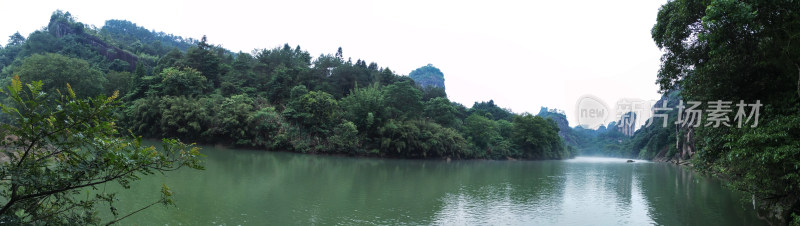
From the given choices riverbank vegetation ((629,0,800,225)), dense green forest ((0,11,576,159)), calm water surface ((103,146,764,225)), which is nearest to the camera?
riverbank vegetation ((629,0,800,225))

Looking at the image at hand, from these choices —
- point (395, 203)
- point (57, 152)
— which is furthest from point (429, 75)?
point (57, 152)

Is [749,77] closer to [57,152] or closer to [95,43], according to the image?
[57,152]

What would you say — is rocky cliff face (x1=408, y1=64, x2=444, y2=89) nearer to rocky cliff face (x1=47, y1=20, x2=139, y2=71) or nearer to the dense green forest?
the dense green forest

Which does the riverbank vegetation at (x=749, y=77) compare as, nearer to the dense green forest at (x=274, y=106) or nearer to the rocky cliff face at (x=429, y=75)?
the dense green forest at (x=274, y=106)

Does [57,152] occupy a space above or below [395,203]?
above

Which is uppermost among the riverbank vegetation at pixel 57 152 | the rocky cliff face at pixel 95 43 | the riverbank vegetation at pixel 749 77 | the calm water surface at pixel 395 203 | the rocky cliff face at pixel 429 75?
the rocky cliff face at pixel 429 75

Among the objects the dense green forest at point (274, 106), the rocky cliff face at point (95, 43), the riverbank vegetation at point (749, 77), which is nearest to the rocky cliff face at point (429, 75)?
the dense green forest at point (274, 106)

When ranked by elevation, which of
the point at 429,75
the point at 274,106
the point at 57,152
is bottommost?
the point at 57,152

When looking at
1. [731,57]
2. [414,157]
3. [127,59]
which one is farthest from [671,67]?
[127,59]

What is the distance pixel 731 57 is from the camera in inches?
279

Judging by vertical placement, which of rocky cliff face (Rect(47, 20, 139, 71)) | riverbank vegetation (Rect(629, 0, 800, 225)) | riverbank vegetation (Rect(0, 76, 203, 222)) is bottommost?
riverbank vegetation (Rect(0, 76, 203, 222))

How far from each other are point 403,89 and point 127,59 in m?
36.6

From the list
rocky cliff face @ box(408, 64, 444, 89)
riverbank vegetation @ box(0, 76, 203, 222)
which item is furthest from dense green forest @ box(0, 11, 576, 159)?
rocky cliff face @ box(408, 64, 444, 89)

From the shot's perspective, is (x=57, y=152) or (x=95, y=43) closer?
(x=57, y=152)
